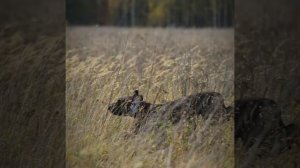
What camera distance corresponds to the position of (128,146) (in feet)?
10.7

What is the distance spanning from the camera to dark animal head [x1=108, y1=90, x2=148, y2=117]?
11.1 feet

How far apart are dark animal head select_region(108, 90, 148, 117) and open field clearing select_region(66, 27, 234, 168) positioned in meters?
0.05

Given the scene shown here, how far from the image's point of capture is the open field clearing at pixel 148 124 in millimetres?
3186

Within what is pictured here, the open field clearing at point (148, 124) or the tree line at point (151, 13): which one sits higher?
the tree line at point (151, 13)

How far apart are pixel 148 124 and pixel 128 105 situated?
207 millimetres

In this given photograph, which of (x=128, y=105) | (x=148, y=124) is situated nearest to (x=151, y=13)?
(x=128, y=105)

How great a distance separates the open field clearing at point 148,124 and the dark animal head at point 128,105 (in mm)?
46

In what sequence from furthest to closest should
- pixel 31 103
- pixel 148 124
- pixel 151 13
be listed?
1. pixel 151 13
2. pixel 148 124
3. pixel 31 103

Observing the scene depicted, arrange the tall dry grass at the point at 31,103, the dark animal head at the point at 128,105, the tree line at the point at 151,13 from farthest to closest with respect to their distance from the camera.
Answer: the tree line at the point at 151,13, the dark animal head at the point at 128,105, the tall dry grass at the point at 31,103

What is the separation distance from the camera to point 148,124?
3.33 m

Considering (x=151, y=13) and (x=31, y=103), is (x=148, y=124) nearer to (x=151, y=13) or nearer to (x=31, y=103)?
(x=31, y=103)

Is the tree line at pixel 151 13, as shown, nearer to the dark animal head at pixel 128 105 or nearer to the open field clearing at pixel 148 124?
the open field clearing at pixel 148 124

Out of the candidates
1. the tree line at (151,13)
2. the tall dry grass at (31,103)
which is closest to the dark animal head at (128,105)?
the tall dry grass at (31,103)

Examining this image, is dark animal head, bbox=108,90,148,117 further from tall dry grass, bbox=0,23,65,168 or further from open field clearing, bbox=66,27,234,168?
tall dry grass, bbox=0,23,65,168
